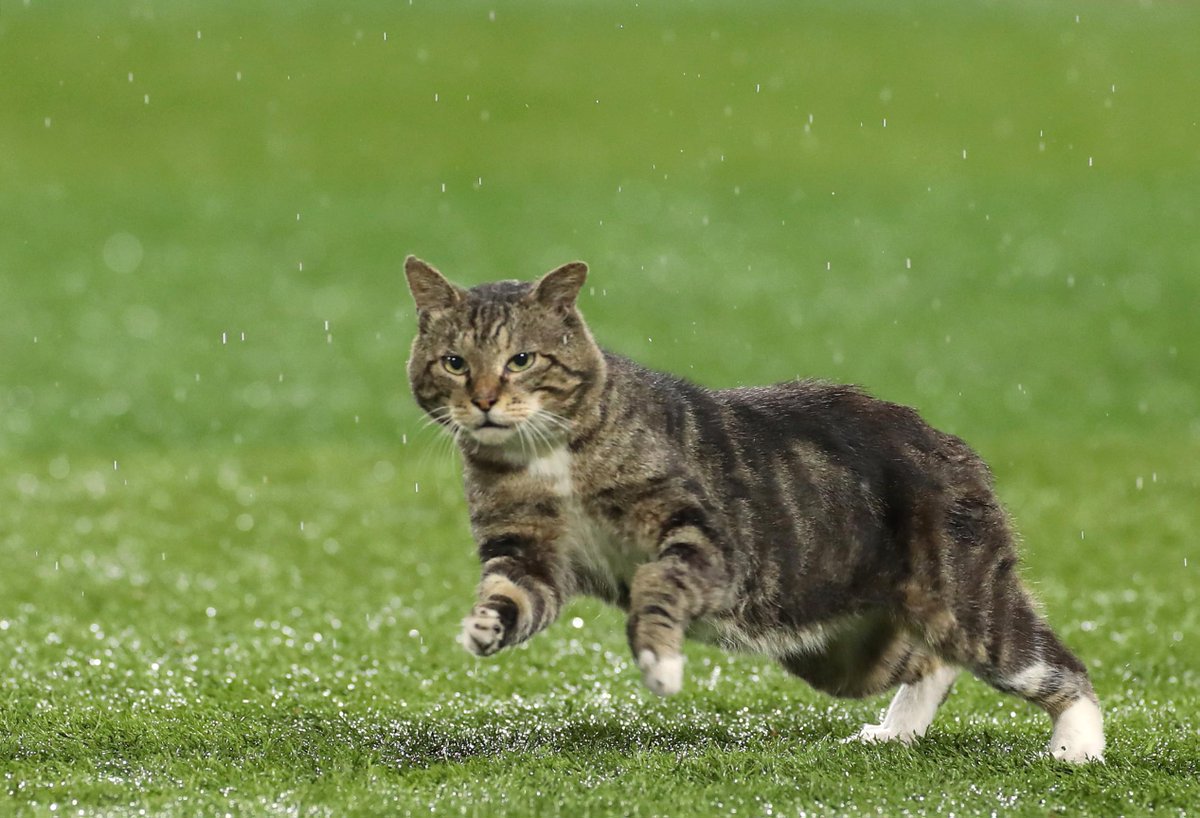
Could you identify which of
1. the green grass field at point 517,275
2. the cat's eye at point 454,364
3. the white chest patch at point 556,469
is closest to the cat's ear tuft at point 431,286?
the cat's eye at point 454,364

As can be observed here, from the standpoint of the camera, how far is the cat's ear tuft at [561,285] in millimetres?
5266

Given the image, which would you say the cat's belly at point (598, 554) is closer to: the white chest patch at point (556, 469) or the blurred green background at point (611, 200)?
the white chest patch at point (556, 469)

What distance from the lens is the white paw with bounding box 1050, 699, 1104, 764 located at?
5508mm

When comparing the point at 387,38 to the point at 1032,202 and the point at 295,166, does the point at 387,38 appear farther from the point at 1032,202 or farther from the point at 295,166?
the point at 1032,202

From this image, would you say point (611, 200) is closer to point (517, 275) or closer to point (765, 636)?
point (517, 275)

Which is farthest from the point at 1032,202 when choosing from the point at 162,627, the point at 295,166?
the point at 162,627

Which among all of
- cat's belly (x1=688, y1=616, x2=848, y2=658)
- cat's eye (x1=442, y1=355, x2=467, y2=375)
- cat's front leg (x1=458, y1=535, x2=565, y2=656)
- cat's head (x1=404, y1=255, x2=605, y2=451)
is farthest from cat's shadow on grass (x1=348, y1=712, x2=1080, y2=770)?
cat's eye (x1=442, y1=355, x2=467, y2=375)

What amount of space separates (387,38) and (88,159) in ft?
18.2

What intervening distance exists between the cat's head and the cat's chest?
76mm

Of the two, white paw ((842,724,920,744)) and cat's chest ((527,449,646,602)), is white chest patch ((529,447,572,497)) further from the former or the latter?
white paw ((842,724,920,744))

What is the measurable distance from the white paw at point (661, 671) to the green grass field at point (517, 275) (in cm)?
41

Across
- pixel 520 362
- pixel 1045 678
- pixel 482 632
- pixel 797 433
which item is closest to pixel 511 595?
pixel 482 632

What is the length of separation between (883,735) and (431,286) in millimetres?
2200

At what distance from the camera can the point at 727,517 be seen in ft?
17.5
